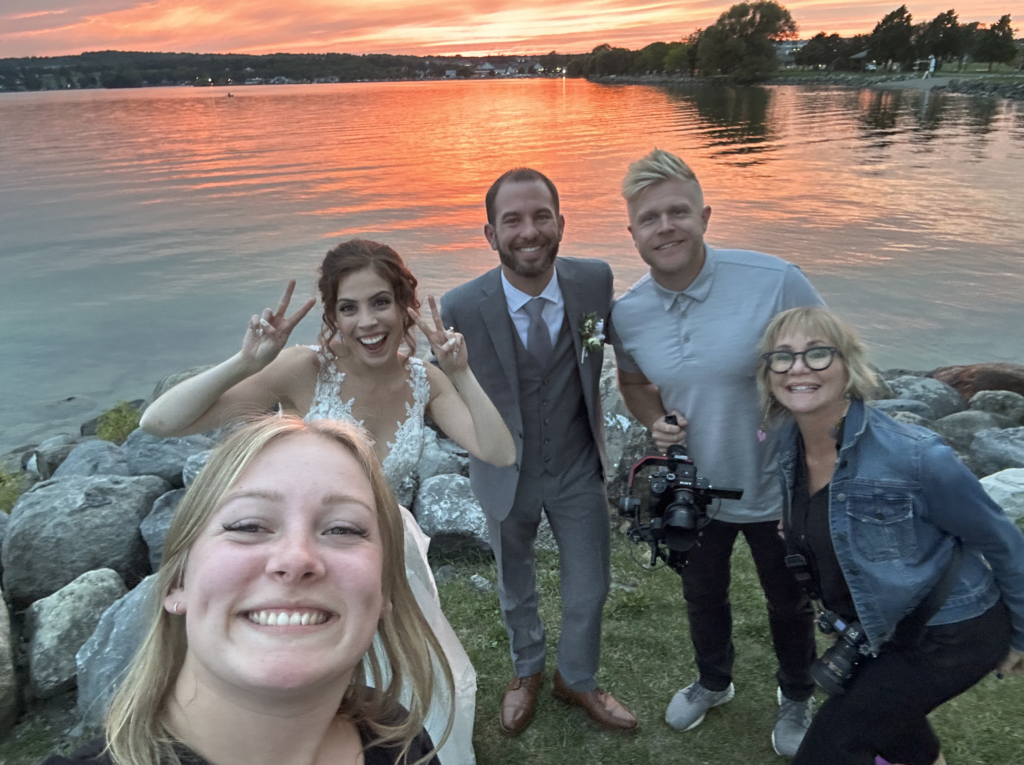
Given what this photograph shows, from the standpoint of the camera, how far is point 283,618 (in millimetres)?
1491

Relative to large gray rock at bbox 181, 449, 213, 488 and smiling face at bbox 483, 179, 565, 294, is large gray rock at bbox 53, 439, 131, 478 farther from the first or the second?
smiling face at bbox 483, 179, 565, 294

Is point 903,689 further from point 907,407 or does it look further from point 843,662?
point 907,407

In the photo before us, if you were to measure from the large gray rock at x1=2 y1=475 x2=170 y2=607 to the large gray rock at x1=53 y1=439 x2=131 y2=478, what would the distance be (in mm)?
1366

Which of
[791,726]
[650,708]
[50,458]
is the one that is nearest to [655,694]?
[650,708]

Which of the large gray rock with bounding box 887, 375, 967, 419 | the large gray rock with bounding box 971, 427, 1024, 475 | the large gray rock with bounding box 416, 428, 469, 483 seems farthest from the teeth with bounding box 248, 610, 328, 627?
the large gray rock with bounding box 887, 375, 967, 419

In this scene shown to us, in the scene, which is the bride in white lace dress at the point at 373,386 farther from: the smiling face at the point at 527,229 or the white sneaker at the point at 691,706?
the white sneaker at the point at 691,706

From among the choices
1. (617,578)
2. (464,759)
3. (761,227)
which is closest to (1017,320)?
(761,227)

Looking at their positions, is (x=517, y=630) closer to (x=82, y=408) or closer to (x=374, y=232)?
(x=82, y=408)

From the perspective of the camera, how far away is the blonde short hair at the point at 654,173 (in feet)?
10.8

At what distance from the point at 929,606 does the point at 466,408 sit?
2064mm

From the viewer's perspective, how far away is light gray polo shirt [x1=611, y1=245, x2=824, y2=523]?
318 cm

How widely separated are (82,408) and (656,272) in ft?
40.9

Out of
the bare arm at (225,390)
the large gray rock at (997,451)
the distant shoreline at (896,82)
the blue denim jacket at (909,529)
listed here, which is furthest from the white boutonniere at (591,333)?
the distant shoreline at (896,82)

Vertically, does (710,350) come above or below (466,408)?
above
